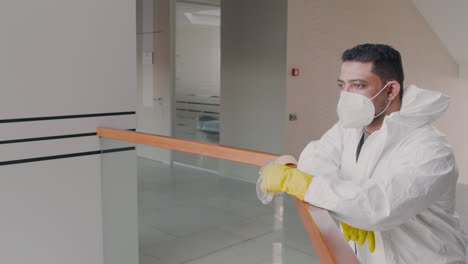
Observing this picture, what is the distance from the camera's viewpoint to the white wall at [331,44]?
6.24 m

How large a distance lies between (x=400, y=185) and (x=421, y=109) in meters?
0.32

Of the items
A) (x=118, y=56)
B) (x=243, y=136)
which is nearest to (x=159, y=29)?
(x=243, y=136)

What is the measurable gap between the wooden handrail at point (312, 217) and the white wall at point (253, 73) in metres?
3.83

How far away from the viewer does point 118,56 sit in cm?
311

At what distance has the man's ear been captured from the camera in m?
1.73

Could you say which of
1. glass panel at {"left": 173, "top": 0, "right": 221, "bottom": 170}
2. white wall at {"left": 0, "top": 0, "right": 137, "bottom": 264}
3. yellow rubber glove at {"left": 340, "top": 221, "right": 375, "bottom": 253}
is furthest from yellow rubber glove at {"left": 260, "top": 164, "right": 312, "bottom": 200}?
glass panel at {"left": 173, "top": 0, "right": 221, "bottom": 170}

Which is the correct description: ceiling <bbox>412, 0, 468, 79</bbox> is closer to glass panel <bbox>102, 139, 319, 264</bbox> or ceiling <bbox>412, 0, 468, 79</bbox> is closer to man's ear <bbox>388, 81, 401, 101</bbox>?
glass panel <bbox>102, 139, 319, 264</bbox>

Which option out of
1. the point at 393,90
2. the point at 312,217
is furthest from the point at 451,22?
the point at 312,217

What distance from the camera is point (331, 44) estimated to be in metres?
6.71

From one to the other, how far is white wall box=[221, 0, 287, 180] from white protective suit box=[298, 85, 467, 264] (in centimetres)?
436

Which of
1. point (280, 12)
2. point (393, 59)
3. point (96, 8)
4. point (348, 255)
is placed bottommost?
point (348, 255)

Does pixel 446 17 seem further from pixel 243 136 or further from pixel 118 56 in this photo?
pixel 118 56

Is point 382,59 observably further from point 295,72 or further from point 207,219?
point 295,72

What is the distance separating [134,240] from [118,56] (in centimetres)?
126
